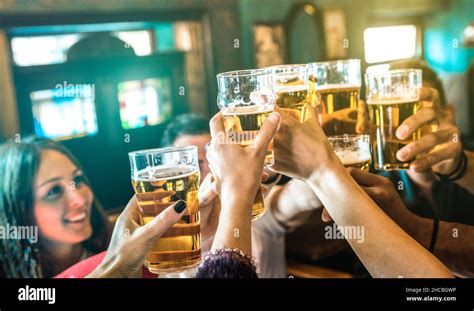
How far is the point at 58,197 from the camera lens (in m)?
1.50

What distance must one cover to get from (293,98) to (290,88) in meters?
0.02

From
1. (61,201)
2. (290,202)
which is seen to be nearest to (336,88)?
(290,202)

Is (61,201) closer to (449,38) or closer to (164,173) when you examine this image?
(164,173)

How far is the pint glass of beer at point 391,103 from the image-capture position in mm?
1112

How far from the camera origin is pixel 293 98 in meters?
0.98

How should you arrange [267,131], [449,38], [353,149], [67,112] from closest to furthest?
[267,131] < [353,149] < [449,38] < [67,112]

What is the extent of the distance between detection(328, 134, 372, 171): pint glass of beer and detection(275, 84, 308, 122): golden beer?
0.45 ft

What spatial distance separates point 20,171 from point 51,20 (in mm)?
394

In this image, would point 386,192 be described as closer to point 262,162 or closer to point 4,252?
point 262,162

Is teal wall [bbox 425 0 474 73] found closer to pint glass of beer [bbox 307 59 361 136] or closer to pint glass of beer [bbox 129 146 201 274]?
pint glass of beer [bbox 307 59 361 136]

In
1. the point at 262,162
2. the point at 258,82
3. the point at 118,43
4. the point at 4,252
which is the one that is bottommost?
the point at 4,252

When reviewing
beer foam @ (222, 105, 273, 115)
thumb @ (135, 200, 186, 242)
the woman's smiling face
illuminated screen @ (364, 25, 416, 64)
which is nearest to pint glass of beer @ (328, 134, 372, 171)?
beer foam @ (222, 105, 273, 115)
